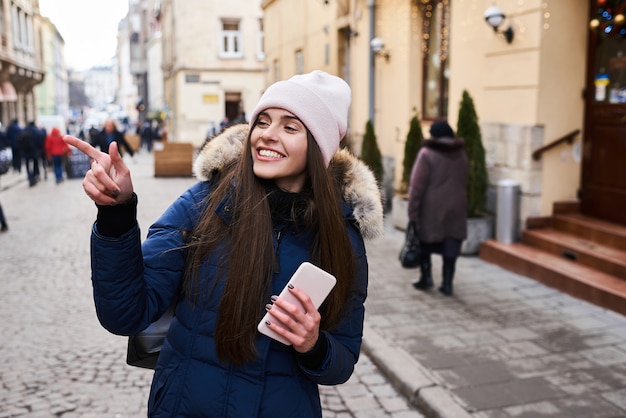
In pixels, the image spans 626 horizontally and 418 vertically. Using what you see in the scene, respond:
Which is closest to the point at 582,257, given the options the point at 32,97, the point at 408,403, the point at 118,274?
the point at 408,403

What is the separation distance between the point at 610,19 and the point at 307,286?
712cm

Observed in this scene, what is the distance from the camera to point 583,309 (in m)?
6.21

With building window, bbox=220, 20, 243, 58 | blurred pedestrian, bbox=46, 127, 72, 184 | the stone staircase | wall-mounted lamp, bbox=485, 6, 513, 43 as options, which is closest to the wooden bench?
blurred pedestrian, bbox=46, 127, 72, 184

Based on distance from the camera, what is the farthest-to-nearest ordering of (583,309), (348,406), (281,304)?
(583,309) < (348,406) < (281,304)

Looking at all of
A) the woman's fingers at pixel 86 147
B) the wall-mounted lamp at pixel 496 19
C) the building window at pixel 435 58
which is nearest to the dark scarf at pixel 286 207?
the woman's fingers at pixel 86 147

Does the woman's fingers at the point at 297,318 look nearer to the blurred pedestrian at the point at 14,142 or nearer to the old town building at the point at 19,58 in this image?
the blurred pedestrian at the point at 14,142

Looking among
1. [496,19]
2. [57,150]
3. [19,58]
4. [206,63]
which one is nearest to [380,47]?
[496,19]

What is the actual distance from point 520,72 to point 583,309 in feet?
10.7

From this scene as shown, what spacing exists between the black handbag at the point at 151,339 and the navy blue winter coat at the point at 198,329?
0.38ft

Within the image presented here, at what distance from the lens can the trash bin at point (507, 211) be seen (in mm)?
8086

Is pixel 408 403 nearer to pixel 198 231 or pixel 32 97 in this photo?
pixel 198 231

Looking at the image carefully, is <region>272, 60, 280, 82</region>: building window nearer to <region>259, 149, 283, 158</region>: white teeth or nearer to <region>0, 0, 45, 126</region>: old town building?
<region>0, 0, 45, 126</region>: old town building

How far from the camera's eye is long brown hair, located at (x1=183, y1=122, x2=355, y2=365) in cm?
189

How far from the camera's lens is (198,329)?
1.93m
